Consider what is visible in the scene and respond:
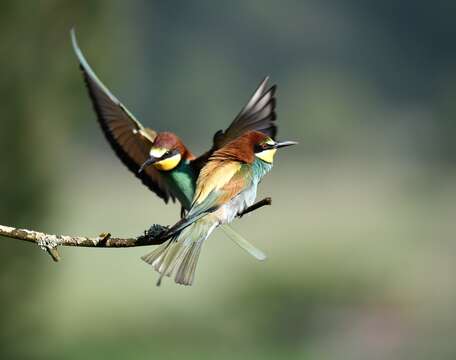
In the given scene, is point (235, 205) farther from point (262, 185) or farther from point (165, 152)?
point (262, 185)

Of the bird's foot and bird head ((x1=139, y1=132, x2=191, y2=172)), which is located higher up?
bird head ((x1=139, y1=132, x2=191, y2=172))

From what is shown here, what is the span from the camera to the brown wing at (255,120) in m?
2.00

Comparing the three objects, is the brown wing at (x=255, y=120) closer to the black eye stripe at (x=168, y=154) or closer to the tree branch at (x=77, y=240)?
the black eye stripe at (x=168, y=154)

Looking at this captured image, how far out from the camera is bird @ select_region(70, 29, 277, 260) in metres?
1.98

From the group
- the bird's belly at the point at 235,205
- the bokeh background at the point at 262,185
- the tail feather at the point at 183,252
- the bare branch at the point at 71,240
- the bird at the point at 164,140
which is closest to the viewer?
the bare branch at the point at 71,240

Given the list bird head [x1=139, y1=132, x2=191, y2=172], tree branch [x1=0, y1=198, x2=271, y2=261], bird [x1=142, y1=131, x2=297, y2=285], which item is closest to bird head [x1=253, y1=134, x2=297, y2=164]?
bird [x1=142, y1=131, x2=297, y2=285]

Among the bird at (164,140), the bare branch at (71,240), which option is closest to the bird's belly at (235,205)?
the bird at (164,140)

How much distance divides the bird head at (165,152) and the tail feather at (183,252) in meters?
0.14

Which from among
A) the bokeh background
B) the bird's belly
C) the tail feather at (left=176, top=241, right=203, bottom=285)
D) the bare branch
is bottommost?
the bare branch

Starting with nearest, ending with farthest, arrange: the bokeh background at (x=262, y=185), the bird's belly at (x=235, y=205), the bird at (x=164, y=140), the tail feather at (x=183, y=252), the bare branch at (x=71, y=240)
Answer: the bare branch at (x=71, y=240), the tail feather at (x=183, y=252), the bird's belly at (x=235, y=205), the bird at (x=164, y=140), the bokeh background at (x=262, y=185)

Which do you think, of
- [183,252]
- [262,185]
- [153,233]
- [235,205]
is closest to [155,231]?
[153,233]

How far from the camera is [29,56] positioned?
4.23m

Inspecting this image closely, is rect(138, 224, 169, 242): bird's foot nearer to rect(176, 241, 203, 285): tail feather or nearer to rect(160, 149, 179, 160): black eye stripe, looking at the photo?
rect(176, 241, 203, 285): tail feather

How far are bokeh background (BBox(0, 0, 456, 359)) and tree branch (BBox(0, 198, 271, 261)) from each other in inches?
93.9
